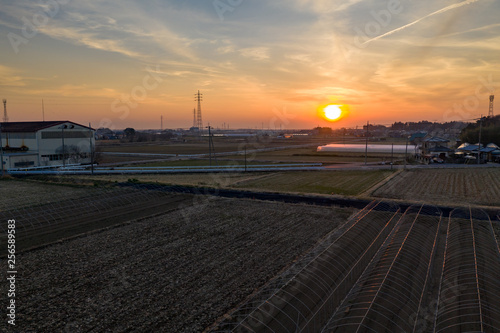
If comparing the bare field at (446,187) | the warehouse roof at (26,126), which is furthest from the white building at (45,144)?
the bare field at (446,187)

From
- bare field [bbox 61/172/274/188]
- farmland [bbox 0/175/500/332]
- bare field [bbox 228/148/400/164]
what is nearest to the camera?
farmland [bbox 0/175/500/332]

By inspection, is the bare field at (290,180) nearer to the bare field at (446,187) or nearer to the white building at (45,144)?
the bare field at (446,187)

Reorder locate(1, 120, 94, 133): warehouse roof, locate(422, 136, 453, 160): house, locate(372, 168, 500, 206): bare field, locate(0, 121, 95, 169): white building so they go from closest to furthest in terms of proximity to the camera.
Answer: locate(372, 168, 500, 206): bare field → locate(0, 121, 95, 169): white building → locate(1, 120, 94, 133): warehouse roof → locate(422, 136, 453, 160): house

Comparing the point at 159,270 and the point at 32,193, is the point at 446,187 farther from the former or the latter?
the point at 32,193

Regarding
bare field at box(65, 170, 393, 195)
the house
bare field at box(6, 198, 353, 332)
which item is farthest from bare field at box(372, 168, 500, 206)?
the house

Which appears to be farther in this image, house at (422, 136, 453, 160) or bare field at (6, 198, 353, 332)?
house at (422, 136, 453, 160)

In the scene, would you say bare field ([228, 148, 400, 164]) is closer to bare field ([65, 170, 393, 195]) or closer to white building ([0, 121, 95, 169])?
bare field ([65, 170, 393, 195])
